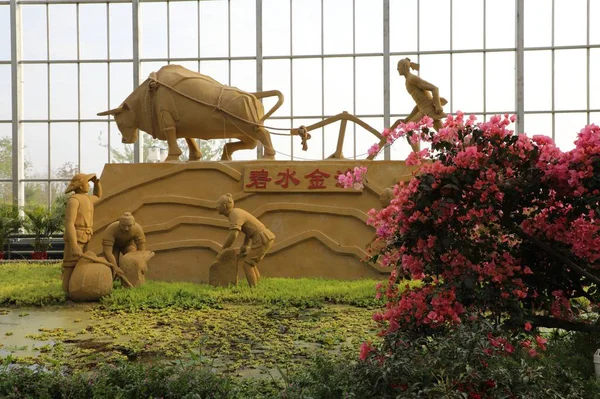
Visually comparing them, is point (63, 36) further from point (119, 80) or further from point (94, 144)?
point (94, 144)

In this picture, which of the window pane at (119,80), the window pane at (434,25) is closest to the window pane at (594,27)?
the window pane at (434,25)

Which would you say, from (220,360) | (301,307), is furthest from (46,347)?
(301,307)

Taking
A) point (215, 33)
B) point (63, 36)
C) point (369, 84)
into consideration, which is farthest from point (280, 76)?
point (63, 36)

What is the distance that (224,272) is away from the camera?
7902mm

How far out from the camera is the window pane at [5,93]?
15078 mm

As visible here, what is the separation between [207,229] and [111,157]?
6972mm

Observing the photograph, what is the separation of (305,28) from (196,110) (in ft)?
20.2

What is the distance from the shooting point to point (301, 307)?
676 cm

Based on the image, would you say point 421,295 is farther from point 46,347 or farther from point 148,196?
point 148,196

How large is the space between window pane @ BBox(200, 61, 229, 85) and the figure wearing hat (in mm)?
7657

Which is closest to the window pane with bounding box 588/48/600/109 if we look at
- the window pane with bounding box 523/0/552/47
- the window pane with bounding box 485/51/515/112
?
the window pane with bounding box 523/0/552/47

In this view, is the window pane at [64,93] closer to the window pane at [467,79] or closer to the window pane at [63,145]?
the window pane at [63,145]

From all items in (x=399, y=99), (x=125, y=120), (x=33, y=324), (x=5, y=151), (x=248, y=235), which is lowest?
(x=33, y=324)

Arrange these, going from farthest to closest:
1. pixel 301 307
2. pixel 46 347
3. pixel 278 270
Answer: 1. pixel 278 270
2. pixel 301 307
3. pixel 46 347
